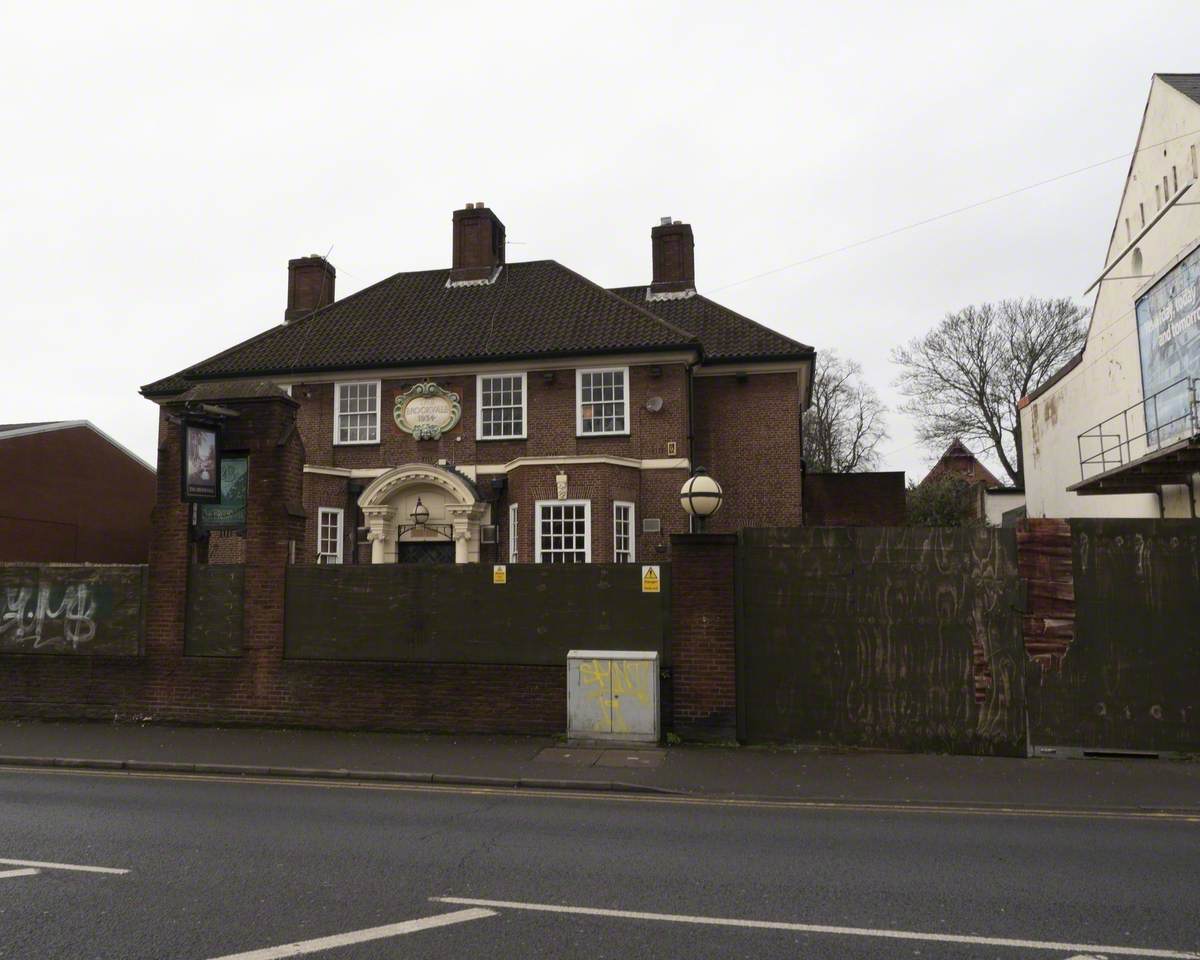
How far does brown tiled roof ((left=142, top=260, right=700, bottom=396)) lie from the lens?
2212cm

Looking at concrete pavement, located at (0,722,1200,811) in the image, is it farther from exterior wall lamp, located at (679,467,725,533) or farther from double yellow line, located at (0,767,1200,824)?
exterior wall lamp, located at (679,467,725,533)

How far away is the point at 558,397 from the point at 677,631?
11770 mm

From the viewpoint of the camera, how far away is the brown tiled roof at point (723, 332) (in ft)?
73.9

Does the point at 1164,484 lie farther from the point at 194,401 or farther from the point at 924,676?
the point at 194,401

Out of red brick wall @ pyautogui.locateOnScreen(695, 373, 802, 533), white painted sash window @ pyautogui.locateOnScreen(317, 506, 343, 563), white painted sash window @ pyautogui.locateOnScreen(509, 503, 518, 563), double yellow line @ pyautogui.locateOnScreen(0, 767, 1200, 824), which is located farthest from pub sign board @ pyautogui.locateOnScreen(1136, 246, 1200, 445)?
white painted sash window @ pyautogui.locateOnScreen(317, 506, 343, 563)

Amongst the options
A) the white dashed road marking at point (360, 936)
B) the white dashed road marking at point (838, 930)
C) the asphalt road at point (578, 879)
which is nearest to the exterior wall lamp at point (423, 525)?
the asphalt road at point (578, 879)

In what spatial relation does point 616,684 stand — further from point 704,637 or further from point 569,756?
point 704,637

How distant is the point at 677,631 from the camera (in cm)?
1119

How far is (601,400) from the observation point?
21.9m

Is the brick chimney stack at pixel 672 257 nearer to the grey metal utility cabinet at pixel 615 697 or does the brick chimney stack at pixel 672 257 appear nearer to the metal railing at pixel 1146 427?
the metal railing at pixel 1146 427

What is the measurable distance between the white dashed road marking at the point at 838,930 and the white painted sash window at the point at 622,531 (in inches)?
594

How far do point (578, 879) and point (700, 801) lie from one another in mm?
2913

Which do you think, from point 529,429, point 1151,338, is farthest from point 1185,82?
point 529,429

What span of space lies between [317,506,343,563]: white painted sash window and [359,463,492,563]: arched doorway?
3.26 feet
